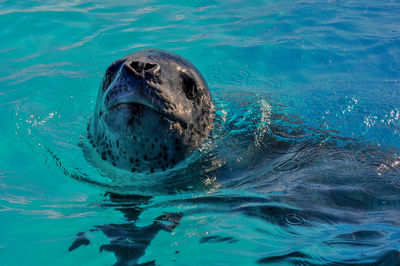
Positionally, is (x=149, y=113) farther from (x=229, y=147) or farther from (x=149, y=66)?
(x=229, y=147)

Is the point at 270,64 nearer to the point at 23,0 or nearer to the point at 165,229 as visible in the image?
the point at 165,229

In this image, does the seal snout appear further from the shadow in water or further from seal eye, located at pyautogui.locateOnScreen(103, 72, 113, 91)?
the shadow in water

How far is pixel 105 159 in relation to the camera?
138 inches

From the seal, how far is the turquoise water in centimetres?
23

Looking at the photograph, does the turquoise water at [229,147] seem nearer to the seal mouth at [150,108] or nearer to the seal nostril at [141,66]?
the seal mouth at [150,108]

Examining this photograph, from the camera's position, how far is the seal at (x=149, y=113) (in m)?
2.93

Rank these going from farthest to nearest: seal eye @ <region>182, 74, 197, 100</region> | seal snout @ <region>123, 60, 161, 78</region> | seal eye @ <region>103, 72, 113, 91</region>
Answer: seal eye @ <region>182, 74, 197, 100</region>
seal eye @ <region>103, 72, 113, 91</region>
seal snout @ <region>123, 60, 161, 78</region>

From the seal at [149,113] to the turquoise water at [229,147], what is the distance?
226 millimetres

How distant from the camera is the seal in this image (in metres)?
2.93

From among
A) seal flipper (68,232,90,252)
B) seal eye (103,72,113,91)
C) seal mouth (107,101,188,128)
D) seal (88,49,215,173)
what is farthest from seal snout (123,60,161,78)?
seal flipper (68,232,90,252)

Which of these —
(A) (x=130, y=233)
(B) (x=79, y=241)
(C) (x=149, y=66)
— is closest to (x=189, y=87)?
(C) (x=149, y=66)

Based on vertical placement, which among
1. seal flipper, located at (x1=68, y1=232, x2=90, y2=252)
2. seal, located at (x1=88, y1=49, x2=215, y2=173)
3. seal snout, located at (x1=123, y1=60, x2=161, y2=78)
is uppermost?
seal snout, located at (x1=123, y1=60, x2=161, y2=78)

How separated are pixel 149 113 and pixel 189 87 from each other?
64cm

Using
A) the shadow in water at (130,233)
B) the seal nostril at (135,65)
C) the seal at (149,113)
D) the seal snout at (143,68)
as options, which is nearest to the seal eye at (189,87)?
the seal at (149,113)
